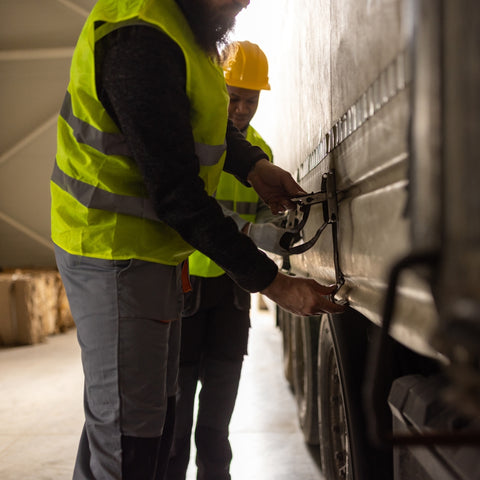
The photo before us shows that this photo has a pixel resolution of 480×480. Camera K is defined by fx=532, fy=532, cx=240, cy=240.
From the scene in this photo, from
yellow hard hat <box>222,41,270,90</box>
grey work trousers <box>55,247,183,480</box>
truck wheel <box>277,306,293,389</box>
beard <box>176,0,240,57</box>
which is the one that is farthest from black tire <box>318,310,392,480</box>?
truck wheel <box>277,306,293,389</box>

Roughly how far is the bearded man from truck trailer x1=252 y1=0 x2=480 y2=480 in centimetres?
28

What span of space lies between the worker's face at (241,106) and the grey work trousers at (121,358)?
1.39 meters

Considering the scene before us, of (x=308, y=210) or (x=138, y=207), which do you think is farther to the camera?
(x=308, y=210)

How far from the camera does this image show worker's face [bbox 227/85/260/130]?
2566mm

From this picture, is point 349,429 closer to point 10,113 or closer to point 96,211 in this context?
point 96,211

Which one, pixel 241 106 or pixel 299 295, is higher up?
pixel 241 106

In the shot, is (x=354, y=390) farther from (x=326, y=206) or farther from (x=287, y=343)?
(x=287, y=343)

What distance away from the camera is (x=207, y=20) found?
1.34m

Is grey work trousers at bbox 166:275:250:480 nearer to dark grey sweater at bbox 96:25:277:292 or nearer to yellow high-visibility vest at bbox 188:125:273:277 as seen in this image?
yellow high-visibility vest at bbox 188:125:273:277

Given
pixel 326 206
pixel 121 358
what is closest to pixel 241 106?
pixel 326 206

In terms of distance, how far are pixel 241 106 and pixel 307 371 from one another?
1.44 m

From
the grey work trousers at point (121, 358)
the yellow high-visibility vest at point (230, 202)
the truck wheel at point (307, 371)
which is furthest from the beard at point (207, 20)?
the truck wheel at point (307, 371)

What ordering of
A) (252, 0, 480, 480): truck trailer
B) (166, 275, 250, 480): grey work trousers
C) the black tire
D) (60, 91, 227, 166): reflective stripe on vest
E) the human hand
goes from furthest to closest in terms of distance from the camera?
(166, 275, 250, 480): grey work trousers
the human hand
the black tire
(60, 91, 227, 166): reflective stripe on vest
(252, 0, 480, 480): truck trailer

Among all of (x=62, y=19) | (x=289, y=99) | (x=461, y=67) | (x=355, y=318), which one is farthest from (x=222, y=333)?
(x=62, y=19)
